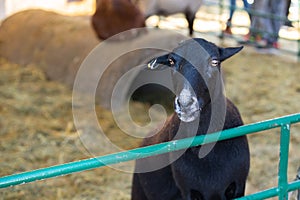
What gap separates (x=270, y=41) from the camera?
25.5 feet

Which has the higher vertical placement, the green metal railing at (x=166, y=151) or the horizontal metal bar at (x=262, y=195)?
the green metal railing at (x=166, y=151)

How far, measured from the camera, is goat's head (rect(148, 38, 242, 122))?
7.54 feet

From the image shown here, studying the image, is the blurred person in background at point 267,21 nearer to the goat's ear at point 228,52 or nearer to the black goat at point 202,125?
the black goat at point 202,125

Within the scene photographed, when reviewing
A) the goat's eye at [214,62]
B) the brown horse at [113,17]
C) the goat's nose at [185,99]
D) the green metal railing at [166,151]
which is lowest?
the brown horse at [113,17]

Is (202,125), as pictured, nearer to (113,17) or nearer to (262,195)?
(262,195)

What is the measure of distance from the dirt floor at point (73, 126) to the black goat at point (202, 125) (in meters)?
1.38

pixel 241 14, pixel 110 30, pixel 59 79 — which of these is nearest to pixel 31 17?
pixel 59 79

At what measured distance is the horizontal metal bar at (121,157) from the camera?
187cm

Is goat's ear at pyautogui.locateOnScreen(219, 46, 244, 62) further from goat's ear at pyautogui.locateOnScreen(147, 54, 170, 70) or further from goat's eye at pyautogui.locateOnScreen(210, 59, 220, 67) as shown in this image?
goat's ear at pyautogui.locateOnScreen(147, 54, 170, 70)

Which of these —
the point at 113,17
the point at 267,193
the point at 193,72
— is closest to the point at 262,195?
the point at 267,193

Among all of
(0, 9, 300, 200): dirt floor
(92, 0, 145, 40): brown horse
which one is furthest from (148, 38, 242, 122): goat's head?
(92, 0, 145, 40): brown horse

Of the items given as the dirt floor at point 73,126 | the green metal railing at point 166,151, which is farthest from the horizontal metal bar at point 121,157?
the dirt floor at point 73,126

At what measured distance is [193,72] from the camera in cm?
236

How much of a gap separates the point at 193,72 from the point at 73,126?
121 inches
